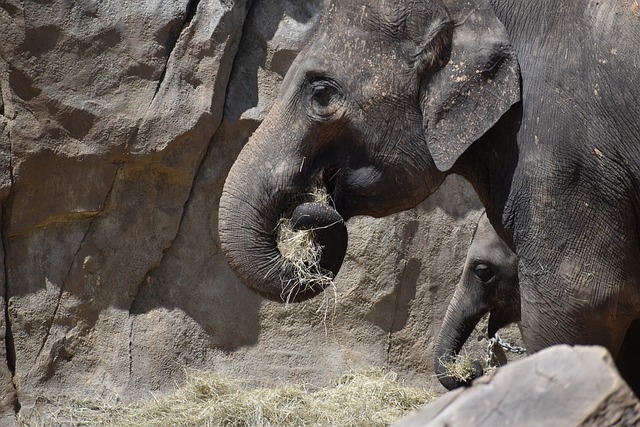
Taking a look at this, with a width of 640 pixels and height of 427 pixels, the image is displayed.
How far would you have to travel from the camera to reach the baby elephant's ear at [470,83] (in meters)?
3.84

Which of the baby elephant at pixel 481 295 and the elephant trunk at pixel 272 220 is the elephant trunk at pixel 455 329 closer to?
the baby elephant at pixel 481 295

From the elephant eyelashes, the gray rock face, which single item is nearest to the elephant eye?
the elephant eyelashes

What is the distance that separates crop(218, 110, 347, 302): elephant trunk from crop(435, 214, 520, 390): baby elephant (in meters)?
1.03

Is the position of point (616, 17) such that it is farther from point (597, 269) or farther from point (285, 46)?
point (285, 46)

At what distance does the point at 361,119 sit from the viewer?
4016 mm

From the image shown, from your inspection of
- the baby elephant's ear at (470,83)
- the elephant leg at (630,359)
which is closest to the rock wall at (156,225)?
the elephant leg at (630,359)

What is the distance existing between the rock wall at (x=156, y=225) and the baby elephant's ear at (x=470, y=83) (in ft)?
7.37

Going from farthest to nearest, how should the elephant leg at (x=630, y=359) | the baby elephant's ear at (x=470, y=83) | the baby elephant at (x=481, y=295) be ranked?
the baby elephant at (x=481, y=295)
the elephant leg at (x=630, y=359)
the baby elephant's ear at (x=470, y=83)

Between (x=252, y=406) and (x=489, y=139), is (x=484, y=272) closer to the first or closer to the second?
(x=489, y=139)

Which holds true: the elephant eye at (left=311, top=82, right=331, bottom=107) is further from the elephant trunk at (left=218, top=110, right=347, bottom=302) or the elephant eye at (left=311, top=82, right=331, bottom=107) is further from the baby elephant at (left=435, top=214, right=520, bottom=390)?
the baby elephant at (left=435, top=214, right=520, bottom=390)

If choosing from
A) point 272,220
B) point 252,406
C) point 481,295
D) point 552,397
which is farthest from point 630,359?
point 552,397

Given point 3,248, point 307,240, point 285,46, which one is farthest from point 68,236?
point 307,240

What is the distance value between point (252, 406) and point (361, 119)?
221 centimetres

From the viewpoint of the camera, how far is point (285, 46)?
6188mm
